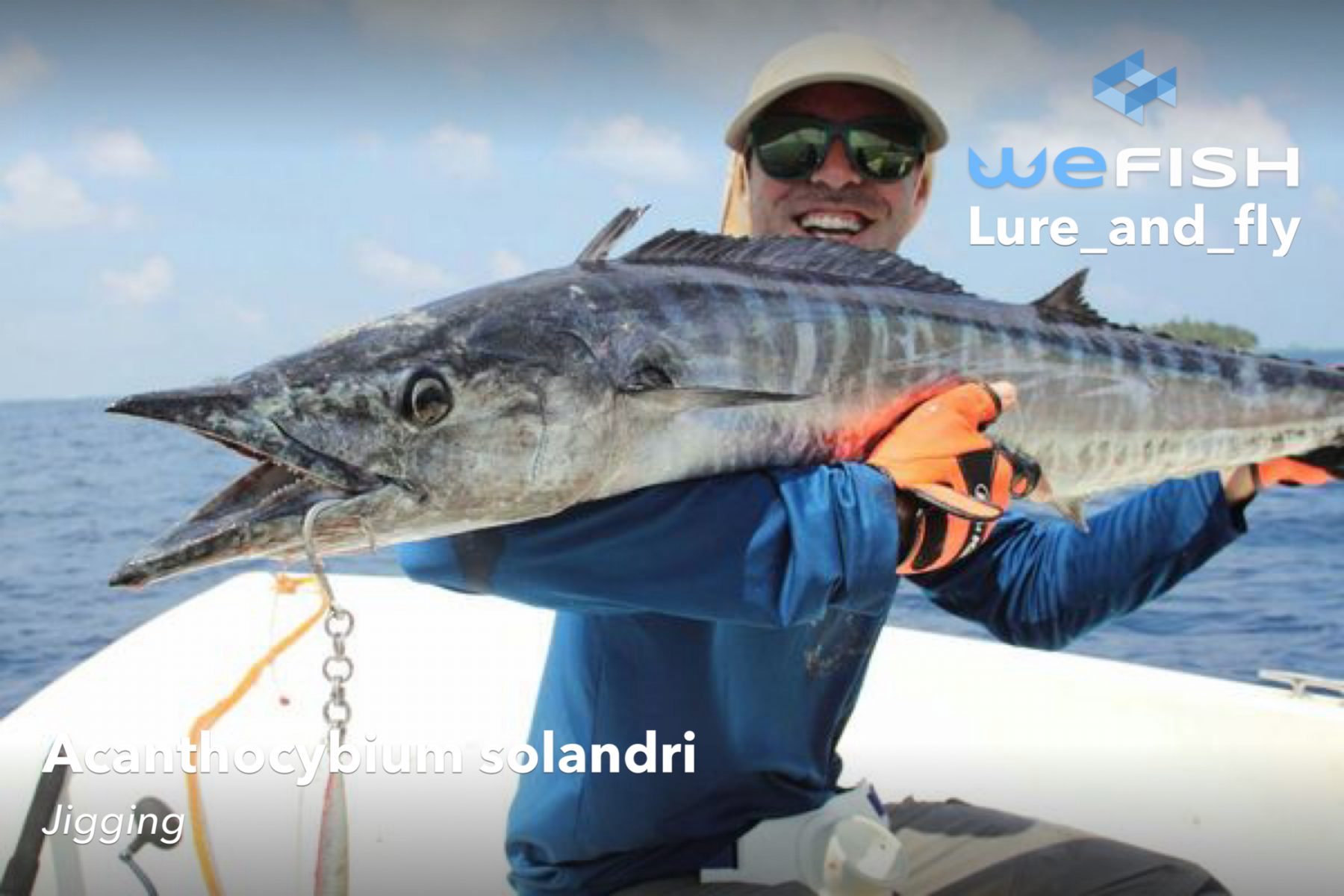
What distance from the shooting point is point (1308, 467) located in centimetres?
309

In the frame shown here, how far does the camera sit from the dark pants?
295 cm

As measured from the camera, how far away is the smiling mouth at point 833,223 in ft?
10.3

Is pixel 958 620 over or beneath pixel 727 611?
beneath

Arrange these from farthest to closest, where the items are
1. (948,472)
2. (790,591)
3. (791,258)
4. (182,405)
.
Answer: (791,258) < (948,472) < (790,591) < (182,405)

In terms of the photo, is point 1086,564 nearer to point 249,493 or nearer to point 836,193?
point 836,193

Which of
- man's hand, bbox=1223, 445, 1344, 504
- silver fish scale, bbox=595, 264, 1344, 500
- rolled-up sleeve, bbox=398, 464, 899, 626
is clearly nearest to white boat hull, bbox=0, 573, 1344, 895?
man's hand, bbox=1223, 445, 1344, 504

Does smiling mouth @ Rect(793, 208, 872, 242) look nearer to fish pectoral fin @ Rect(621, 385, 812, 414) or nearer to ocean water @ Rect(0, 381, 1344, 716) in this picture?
fish pectoral fin @ Rect(621, 385, 812, 414)

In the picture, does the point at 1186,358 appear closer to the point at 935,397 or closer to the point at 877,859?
the point at 935,397

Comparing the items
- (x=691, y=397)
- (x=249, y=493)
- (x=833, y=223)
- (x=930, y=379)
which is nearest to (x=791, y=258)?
(x=930, y=379)

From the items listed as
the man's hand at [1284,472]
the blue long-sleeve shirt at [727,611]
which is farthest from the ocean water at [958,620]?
the man's hand at [1284,472]

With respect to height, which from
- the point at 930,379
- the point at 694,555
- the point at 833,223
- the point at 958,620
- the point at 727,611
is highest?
the point at 833,223

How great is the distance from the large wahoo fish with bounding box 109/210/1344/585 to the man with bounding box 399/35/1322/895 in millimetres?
99

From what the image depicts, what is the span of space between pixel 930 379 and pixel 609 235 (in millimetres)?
756

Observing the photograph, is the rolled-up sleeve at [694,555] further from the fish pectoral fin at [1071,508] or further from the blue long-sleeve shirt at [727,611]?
the fish pectoral fin at [1071,508]
